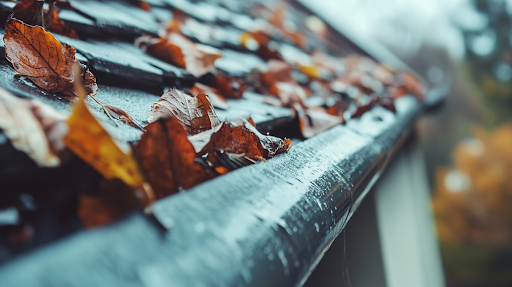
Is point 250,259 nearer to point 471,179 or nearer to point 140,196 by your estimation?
point 140,196

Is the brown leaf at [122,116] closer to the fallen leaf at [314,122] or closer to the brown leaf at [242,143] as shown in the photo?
the brown leaf at [242,143]

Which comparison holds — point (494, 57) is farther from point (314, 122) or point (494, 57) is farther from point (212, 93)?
point (212, 93)

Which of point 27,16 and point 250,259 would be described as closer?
point 250,259

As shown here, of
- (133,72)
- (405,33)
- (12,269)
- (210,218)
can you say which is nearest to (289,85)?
(133,72)

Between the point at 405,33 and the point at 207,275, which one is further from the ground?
the point at 405,33

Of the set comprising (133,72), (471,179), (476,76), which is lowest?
(471,179)

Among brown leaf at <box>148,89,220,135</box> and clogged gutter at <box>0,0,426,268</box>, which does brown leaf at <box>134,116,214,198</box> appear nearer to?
clogged gutter at <box>0,0,426,268</box>
